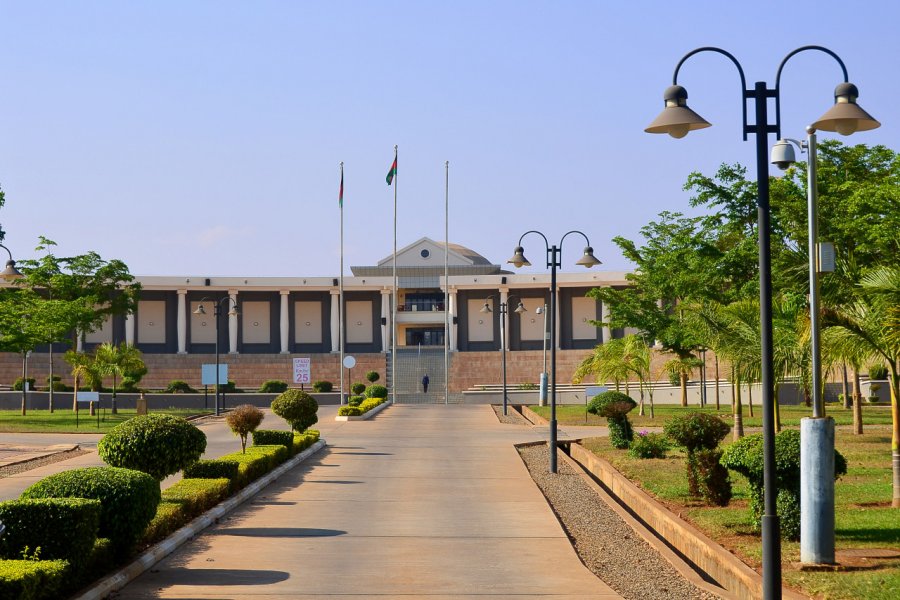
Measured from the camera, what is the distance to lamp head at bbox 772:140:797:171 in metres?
12.0

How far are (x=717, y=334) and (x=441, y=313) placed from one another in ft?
212

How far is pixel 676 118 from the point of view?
10.7m

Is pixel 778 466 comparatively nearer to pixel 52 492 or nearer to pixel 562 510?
pixel 562 510

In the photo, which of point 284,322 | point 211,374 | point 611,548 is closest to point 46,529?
point 611,548

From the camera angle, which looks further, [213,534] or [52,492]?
[213,534]

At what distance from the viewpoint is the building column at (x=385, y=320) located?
Result: 289 ft

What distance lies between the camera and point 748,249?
32.0m

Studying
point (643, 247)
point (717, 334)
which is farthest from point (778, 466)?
point (643, 247)

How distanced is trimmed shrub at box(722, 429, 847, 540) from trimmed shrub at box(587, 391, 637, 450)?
15.4 meters

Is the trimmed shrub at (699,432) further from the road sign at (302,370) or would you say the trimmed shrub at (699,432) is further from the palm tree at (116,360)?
the palm tree at (116,360)

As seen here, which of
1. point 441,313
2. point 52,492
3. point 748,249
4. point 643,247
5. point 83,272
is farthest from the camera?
point 441,313

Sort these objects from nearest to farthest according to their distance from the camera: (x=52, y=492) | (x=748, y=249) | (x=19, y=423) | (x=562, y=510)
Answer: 1. (x=52, y=492)
2. (x=562, y=510)
3. (x=748, y=249)
4. (x=19, y=423)

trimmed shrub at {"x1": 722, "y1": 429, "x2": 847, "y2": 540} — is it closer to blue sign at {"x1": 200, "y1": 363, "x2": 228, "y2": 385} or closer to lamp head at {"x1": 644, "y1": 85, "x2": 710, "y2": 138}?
lamp head at {"x1": 644, "y1": 85, "x2": 710, "y2": 138}

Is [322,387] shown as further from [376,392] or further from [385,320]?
[385,320]
